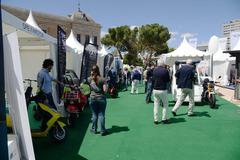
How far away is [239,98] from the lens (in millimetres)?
13828

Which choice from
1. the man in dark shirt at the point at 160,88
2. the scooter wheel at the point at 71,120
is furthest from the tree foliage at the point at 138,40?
the scooter wheel at the point at 71,120

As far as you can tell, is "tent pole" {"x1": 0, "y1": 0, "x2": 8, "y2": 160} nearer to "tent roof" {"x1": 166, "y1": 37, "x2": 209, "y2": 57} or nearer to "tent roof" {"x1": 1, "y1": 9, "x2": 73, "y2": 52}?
"tent roof" {"x1": 1, "y1": 9, "x2": 73, "y2": 52}

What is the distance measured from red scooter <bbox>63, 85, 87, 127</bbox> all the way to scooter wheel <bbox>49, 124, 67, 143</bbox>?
1277 millimetres

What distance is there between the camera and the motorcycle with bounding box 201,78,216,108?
36.7 ft

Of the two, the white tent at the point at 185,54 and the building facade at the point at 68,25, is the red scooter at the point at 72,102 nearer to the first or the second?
the white tent at the point at 185,54

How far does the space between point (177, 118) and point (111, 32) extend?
4044 cm

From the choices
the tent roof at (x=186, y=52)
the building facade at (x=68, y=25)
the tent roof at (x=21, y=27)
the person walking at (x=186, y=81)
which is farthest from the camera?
the building facade at (x=68, y=25)

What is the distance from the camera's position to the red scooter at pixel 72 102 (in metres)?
7.64

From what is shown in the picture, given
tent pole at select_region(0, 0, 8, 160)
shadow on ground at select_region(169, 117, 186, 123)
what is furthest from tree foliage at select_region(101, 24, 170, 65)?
tent pole at select_region(0, 0, 8, 160)

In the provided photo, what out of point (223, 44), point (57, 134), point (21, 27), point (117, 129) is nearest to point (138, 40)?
point (223, 44)

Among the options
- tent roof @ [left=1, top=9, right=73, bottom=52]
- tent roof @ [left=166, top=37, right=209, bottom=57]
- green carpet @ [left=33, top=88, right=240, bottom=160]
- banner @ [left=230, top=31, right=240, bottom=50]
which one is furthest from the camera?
banner @ [left=230, top=31, right=240, bottom=50]

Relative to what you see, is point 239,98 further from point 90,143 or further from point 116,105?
point 90,143

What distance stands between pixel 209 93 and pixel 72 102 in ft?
19.3

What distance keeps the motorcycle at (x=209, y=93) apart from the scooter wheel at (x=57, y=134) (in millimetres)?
6630
